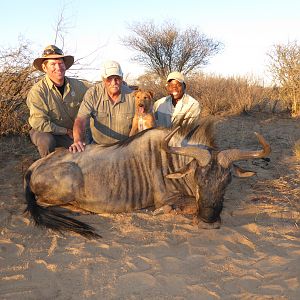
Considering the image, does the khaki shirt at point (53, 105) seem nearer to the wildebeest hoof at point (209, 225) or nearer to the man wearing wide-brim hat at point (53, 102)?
the man wearing wide-brim hat at point (53, 102)

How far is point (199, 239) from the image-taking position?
365 cm

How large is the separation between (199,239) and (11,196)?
2527 mm

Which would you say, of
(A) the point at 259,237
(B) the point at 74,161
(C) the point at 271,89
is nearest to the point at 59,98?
(B) the point at 74,161

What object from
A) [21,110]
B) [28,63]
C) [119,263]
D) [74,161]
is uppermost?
[28,63]

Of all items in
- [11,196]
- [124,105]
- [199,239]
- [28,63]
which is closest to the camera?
[199,239]

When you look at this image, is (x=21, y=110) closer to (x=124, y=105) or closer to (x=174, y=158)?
(x=124, y=105)

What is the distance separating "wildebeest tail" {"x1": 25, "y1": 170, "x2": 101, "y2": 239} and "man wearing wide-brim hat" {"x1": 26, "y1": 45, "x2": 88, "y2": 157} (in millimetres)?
883

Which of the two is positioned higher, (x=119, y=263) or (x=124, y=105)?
(x=124, y=105)

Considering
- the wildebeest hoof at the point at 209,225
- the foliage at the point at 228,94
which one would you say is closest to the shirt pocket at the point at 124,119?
the wildebeest hoof at the point at 209,225

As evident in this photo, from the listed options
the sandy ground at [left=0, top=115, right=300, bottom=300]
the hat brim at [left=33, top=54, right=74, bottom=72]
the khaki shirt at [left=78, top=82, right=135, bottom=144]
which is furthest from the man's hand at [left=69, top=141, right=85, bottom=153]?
the hat brim at [left=33, top=54, right=74, bottom=72]

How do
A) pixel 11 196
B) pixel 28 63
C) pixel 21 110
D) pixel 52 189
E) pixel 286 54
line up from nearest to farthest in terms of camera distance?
pixel 52 189 < pixel 11 196 < pixel 28 63 < pixel 21 110 < pixel 286 54

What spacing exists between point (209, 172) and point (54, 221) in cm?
166

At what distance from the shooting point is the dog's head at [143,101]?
5.11 meters

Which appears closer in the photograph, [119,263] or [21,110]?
[119,263]
